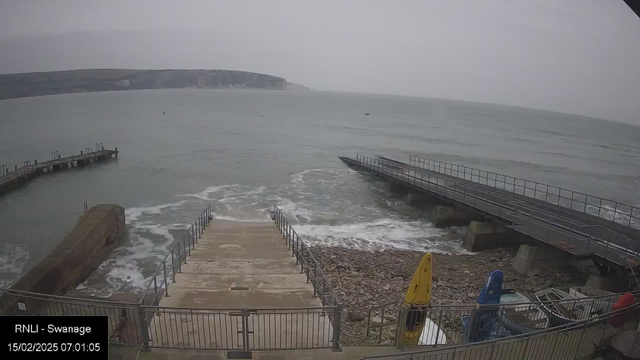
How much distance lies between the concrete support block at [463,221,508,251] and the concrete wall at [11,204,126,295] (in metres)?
20.0

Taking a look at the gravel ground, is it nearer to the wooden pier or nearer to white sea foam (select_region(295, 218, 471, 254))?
white sea foam (select_region(295, 218, 471, 254))

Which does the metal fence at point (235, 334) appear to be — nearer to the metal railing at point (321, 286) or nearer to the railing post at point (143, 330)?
the metal railing at point (321, 286)

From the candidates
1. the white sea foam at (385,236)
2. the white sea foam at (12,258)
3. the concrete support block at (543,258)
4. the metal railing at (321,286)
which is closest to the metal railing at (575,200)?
the concrete support block at (543,258)

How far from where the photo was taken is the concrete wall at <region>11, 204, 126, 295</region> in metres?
15.1

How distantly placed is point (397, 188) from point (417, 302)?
26.9 meters

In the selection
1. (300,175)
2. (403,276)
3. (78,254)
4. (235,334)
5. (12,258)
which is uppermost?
(235,334)

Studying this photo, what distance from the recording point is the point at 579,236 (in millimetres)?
17531

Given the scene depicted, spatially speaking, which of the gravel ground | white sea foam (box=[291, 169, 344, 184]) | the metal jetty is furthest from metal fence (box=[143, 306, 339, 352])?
white sea foam (box=[291, 169, 344, 184])

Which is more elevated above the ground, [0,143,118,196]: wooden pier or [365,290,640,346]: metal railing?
[365,290,640,346]: metal railing

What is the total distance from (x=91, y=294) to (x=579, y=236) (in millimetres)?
22049

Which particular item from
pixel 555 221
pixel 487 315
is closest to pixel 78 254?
pixel 487 315

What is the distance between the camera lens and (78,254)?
17.5 m

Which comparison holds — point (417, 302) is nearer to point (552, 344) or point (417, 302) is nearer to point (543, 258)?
point (552, 344)

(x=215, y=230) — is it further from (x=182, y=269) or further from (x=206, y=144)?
(x=206, y=144)
